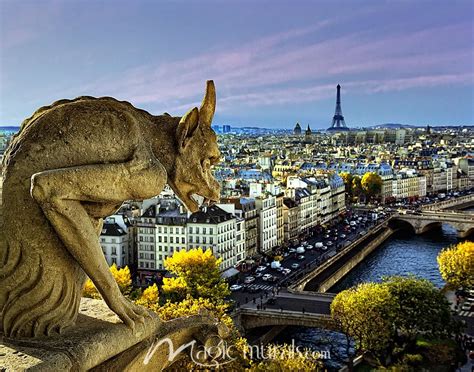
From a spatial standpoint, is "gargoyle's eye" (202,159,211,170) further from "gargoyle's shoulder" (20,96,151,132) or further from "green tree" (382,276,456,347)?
"green tree" (382,276,456,347)

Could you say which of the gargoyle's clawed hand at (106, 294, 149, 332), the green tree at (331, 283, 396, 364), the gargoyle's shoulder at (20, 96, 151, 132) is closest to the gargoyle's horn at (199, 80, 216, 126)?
the gargoyle's shoulder at (20, 96, 151, 132)

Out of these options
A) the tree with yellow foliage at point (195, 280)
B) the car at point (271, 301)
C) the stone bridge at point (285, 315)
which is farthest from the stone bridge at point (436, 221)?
the tree with yellow foliage at point (195, 280)

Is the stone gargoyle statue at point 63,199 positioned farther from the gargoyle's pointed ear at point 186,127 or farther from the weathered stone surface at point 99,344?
the gargoyle's pointed ear at point 186,127

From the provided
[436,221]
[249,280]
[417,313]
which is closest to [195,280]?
[249,280]

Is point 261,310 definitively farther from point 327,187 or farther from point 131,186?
point 327,187

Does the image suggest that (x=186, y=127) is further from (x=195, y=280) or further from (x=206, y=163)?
(x=195, y=280)

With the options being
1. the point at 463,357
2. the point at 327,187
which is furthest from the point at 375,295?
the point at 327,187
